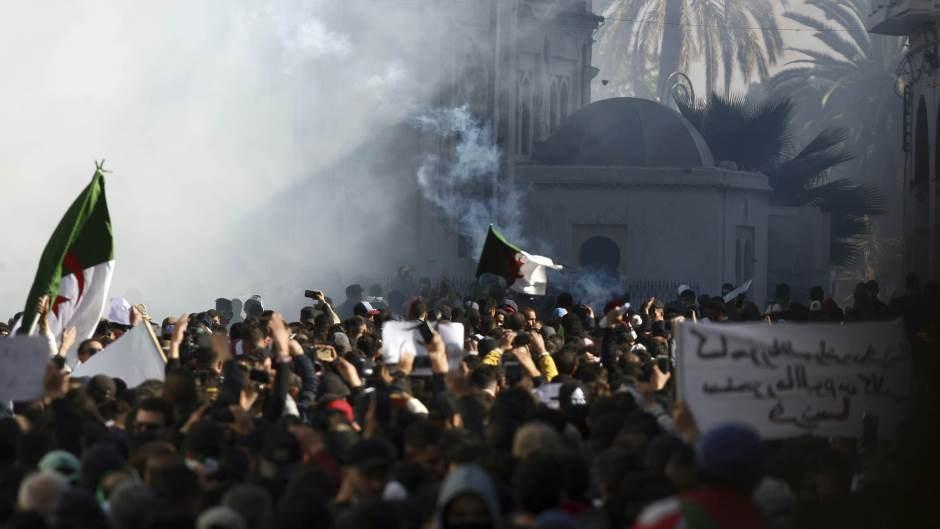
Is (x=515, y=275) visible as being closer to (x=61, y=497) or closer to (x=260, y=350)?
(x=260, y=350)

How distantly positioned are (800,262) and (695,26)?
23416mm

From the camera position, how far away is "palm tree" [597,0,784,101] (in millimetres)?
63312

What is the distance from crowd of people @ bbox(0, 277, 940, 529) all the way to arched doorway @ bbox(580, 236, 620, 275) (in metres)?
26.0

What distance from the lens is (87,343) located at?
1309 cm

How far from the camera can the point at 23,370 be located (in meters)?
10.1

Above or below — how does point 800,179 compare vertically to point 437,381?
above

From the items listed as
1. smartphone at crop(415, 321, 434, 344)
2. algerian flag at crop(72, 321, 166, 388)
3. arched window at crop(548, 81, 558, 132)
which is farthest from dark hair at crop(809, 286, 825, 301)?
arched window at crop(548, 81, 558, 132)

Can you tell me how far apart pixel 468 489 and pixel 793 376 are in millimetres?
2772

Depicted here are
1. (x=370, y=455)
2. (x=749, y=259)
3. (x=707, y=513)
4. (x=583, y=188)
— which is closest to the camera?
(x=707, y=513)

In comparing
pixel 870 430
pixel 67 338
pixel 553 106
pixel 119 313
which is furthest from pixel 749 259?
pixel 870 430

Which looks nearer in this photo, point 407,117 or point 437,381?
point 437,381

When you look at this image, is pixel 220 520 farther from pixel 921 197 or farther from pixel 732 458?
pixel 921 197

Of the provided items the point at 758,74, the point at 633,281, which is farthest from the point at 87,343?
the point at 758,74

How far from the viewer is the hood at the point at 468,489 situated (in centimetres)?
647
